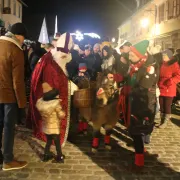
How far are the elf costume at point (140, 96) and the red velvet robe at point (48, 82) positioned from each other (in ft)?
3.48

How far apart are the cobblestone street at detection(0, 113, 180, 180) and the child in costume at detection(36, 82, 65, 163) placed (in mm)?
449

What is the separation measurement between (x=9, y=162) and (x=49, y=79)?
4.73 ft

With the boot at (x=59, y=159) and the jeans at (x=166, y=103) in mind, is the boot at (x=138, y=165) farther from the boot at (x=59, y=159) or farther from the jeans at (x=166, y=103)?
the jeans at (x=166, y=103)

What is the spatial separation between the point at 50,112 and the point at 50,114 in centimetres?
5

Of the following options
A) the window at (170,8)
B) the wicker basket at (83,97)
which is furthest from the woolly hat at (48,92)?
the window at (170,8)

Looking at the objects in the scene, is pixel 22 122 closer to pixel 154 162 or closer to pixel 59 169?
pixel 59 169

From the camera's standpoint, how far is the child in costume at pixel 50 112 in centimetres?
417

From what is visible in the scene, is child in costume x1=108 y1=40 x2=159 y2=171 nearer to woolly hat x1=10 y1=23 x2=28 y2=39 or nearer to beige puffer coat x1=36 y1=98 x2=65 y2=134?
beige puffer coat x1=36 y1=98 x2=65 y2=134

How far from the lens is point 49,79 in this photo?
415cm

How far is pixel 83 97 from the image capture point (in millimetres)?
4688

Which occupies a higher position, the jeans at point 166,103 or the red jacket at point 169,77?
the red jacket at point 169,77

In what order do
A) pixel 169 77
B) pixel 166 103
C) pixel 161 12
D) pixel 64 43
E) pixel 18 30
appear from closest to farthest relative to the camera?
pixel 18 30, pixel 64 43, pixel 169 77, pixel 166 103, pixel 161 12

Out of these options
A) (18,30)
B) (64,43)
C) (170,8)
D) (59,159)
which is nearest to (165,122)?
(59,159)

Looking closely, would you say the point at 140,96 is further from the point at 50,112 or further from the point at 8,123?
the point at 8,123
